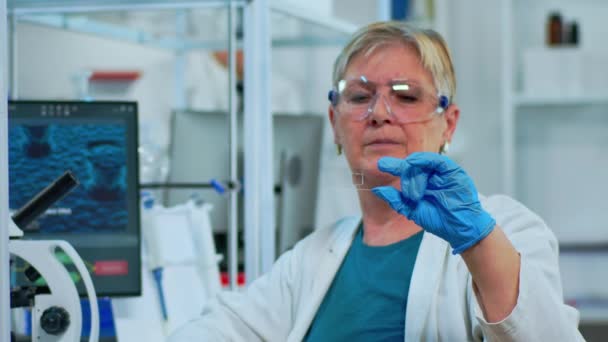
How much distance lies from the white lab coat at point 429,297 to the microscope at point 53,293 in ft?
0.78

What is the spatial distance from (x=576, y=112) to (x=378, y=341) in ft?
9.47

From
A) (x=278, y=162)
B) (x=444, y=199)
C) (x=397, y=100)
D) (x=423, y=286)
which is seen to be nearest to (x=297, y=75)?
(x=278, y=162)

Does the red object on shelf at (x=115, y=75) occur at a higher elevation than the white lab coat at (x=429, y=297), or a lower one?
higher

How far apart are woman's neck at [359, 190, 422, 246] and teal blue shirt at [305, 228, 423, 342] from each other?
23 millimetres

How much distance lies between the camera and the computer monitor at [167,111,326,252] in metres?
2.22

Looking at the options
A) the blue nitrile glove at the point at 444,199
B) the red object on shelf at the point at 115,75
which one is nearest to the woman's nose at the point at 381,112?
the blue nitrile glove at the point at 444,199

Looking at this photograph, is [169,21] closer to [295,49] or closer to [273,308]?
[295,49]

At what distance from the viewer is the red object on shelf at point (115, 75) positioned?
188 inches

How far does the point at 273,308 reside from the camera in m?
1.70

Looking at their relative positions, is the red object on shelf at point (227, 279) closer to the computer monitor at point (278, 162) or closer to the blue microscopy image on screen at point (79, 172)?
the computer monitor at point (278, 162)

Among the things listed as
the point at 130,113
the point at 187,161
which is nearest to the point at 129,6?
the point at 130,113

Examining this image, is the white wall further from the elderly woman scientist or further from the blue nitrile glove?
the blue nitrile glove

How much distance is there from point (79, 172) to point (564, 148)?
9.61 ft

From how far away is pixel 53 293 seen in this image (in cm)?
143
